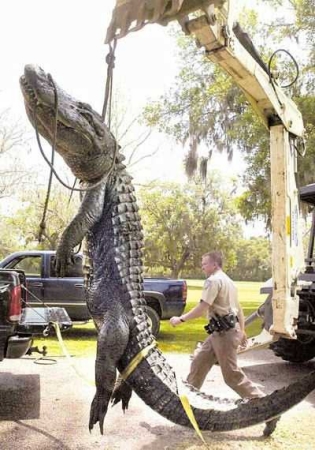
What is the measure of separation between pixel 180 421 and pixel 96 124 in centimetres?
208

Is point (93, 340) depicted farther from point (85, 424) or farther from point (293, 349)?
point (85, 424)

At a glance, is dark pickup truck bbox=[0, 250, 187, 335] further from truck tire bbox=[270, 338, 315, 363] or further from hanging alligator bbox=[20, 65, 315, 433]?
hanging alligator bbox=[20, 65, 315, 433]

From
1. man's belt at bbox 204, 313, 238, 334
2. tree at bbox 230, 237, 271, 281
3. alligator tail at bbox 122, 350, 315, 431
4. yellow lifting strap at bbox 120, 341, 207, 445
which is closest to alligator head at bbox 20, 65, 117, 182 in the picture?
yellow lifting strap at bbox 120, 341, 207, 445

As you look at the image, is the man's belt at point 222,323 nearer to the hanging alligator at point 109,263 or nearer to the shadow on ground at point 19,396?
the hanging alligator at point 109,263

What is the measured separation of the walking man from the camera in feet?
16.9

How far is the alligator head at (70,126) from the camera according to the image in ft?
10.7

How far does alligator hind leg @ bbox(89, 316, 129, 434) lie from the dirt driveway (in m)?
1.56

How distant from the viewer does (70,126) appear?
3410 mm

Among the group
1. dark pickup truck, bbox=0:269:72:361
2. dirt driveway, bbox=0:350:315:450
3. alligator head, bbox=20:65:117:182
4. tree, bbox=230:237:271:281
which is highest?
tree, bbox=230:237:271:281

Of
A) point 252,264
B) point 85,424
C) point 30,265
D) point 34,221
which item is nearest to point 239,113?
point 30,265

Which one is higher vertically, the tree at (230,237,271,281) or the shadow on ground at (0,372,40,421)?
the tree at (230,237,271,281)

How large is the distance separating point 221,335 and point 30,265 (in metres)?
9.23

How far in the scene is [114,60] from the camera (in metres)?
3.73

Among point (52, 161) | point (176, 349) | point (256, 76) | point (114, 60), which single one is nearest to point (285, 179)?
point (256, 76)
